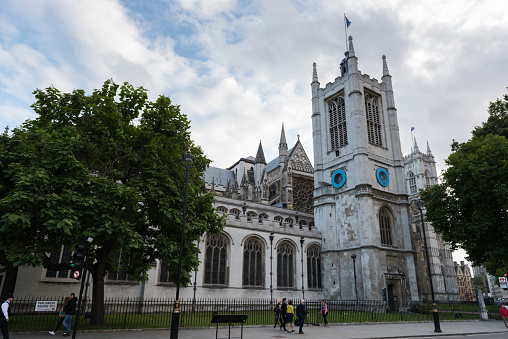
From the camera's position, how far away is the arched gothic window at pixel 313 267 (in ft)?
106

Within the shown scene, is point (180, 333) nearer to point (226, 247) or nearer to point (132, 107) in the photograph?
point (132, 107)

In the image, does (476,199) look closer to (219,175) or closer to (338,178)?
(338,178)

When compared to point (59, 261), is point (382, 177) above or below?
above

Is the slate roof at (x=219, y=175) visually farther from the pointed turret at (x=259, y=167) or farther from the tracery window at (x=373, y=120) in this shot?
the tracery window at (x=373, y=120)

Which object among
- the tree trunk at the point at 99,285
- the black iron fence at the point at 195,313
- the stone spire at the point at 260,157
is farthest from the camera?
the stone spire at the point at 260,157

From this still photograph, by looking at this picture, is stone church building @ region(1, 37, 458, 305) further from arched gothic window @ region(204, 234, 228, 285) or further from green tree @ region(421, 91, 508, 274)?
green tree @ region(421, 91, 508, 274)

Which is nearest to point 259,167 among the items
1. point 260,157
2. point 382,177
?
point 260,157

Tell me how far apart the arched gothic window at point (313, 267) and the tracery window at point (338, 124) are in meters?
11.7

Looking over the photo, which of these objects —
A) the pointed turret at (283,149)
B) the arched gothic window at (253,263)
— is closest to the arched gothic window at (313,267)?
the arched gothic window at (253,263)

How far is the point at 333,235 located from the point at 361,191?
5.44 meters

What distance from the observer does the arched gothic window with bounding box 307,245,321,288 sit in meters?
32.4

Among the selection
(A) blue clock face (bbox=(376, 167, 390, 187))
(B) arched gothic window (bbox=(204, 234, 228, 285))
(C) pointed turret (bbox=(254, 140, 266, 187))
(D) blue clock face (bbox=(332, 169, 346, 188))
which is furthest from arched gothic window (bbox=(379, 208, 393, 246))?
(C) pointed turret (bbox=(254, 140, 266, 187))

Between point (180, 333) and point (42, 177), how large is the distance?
26.3 ft

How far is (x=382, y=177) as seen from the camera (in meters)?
34.7
